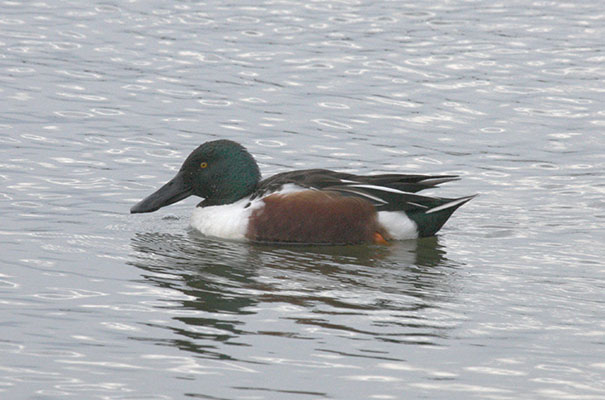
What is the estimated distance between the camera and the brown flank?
9.89 m

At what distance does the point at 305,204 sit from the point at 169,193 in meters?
1.27

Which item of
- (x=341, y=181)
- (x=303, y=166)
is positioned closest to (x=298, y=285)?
(x=341, y=181)

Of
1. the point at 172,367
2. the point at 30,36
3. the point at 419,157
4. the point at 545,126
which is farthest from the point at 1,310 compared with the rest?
the point at 30,36

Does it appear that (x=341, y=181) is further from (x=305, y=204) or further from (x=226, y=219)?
(x=226, y=219)

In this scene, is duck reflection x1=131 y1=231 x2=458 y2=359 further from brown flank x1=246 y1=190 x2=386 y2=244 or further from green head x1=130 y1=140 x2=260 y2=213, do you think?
green head x1=130 y1=140 x2=260 y2=213

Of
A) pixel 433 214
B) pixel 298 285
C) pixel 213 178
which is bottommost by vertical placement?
pixel 298 285

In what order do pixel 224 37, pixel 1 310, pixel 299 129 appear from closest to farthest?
pixel 1 310 < pixel 299 129 < pixel 224 37

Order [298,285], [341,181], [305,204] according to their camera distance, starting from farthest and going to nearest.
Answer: [341,181], [305,204], [298,285]

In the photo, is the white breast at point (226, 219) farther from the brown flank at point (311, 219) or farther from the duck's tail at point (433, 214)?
the duck's tail at point (433, 214)

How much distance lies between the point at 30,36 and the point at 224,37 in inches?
93.8

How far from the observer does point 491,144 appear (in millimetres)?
12570

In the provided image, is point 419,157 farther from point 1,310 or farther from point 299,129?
point 1,310

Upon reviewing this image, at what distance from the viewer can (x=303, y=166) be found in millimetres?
11883

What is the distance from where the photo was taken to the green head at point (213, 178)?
34.0 feet
